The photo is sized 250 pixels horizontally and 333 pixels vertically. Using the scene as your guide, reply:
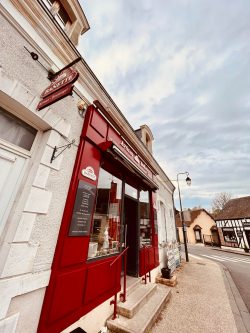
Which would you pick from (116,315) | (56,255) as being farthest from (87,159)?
(116,315)

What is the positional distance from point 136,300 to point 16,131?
4308 mm

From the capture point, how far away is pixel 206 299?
493 centimetres

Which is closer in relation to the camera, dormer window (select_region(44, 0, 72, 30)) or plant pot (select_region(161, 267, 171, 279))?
dormer window (select_region(44, 0, 72, 30))

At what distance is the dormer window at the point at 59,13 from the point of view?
384 cm

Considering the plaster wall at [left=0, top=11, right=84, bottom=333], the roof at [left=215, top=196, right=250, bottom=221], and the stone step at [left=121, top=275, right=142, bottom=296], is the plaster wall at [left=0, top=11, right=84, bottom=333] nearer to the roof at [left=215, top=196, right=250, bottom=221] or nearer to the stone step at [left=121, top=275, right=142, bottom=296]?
the stone step at [left=121, top=275, right=142, bottom=296]

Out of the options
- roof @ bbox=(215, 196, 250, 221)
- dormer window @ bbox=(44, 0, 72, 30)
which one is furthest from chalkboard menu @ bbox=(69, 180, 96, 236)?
roof @ bbox=(215, 196, 250, 221)

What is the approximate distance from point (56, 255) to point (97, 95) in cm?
347

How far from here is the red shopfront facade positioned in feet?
7.89

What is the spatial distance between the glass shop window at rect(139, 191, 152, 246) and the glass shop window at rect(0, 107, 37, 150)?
4344mm

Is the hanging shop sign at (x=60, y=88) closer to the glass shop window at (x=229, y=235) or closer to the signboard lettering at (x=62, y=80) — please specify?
the signboard lettering at (x=62, y=80)

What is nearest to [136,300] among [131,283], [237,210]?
[131,283]

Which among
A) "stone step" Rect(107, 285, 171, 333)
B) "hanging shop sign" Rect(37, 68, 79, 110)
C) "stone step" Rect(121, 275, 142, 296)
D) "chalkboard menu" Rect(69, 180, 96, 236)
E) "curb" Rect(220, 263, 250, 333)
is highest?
"hanging shop sign" Rect(37, 68, 79, 110)

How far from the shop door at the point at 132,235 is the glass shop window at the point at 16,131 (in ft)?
11.3

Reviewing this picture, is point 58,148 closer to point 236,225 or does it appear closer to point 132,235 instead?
point 132,235
